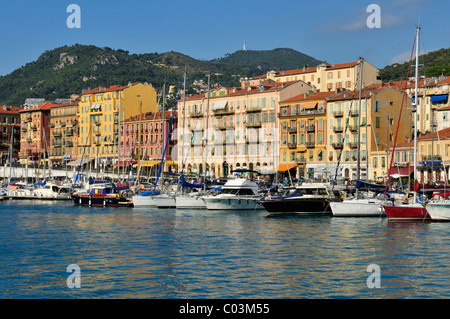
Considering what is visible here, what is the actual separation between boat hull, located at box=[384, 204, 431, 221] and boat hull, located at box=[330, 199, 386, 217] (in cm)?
416

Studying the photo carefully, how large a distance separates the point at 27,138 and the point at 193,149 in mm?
54017

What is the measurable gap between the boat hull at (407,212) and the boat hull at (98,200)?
103 feet

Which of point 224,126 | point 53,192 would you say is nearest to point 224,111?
point 224,126

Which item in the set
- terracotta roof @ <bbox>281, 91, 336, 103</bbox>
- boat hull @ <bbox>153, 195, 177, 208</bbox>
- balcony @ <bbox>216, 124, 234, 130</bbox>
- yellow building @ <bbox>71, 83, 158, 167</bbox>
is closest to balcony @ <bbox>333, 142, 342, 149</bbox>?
terracotta roof @ <bbox>281, 91, 336, 103</bbox>

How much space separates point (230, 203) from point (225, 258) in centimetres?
2985

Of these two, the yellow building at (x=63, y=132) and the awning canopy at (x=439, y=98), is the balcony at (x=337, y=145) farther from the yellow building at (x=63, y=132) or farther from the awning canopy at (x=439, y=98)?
the yellow building at (x=63, y=132)

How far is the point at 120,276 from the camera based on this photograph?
25.2m

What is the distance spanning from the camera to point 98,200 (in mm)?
71000

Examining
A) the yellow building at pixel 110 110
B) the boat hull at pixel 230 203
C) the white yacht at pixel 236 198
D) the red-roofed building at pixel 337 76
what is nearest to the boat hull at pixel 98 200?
the white yacht at pixel 236 198

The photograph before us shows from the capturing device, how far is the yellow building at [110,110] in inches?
5192

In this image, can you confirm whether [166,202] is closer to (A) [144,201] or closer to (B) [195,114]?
(A) [144,201]
